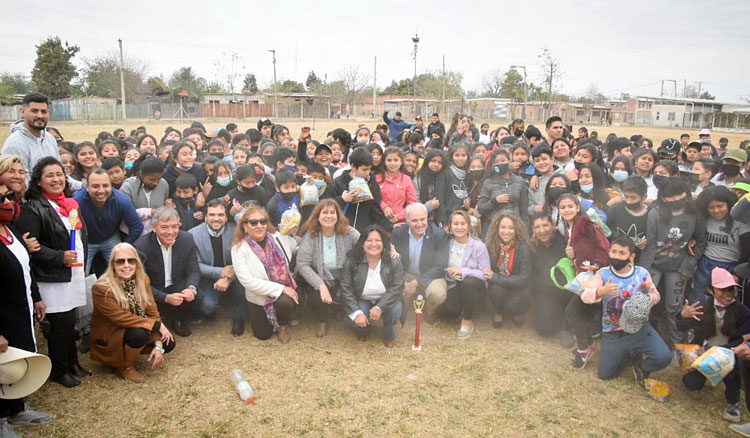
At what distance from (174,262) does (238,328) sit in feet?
3.19

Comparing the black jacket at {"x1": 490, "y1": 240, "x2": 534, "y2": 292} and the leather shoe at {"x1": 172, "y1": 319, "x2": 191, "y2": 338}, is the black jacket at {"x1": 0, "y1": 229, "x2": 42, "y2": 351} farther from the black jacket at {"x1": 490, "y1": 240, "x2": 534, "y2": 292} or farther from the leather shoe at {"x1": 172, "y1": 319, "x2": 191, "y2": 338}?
the black jacket at {"x1": 490, "y1": 240, "x2": 534, "y2": 292}

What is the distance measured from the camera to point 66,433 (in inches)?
141

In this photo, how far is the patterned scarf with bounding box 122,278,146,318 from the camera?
167 inches

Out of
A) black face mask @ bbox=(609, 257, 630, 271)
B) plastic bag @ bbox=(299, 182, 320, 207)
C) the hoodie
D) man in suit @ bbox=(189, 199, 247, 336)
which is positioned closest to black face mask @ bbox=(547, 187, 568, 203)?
black face mask @ bbox=(609, 257, 630, 271)

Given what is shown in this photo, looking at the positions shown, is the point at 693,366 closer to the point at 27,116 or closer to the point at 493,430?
the point at 493,430

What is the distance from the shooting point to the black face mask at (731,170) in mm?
5852

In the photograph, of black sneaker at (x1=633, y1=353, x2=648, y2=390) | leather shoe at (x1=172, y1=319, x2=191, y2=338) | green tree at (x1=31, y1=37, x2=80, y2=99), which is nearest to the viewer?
black sneaker at (x1=633, y1=353, x2=648, y2=390)

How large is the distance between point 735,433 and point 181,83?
6929cm

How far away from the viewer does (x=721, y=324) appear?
432 cm

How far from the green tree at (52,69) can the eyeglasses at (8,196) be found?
56510 millimetres

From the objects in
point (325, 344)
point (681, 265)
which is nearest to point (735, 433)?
point (681, 265)

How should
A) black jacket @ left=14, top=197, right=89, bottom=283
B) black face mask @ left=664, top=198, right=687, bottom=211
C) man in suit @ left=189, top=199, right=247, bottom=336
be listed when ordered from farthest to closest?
1. man in suit @ left=189, top=199, right=247, bottom=336
2. black face mask @ left=664, top=198, right=687, bottom=211
3. black jacket @ left=14, top=197, right=89, bottom=283

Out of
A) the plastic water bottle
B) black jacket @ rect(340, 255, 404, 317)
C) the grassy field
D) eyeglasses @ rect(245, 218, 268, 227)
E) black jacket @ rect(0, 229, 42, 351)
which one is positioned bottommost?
the plastic water bottle

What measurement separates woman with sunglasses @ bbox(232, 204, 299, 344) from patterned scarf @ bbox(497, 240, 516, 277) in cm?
225
